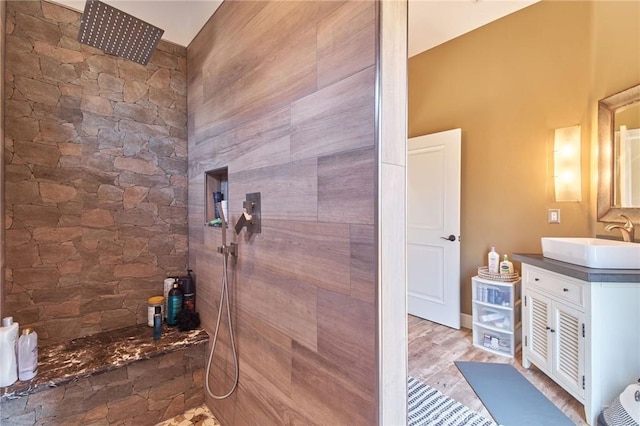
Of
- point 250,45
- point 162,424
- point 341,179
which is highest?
point 250,45

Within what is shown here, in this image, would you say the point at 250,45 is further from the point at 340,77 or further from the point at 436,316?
the point at 436,316

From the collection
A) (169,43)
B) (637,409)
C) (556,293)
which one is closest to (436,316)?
(556,293)

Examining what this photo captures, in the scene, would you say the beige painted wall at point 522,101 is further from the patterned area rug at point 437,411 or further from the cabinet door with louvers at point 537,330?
the patterned area rug at point 437,411

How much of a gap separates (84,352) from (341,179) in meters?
1.91

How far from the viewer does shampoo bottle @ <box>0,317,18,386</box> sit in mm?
1386

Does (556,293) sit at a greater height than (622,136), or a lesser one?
lesser

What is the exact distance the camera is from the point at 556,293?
1932mm

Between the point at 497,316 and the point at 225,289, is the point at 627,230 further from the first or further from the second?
the point at 225,289

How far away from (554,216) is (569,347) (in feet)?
3.58

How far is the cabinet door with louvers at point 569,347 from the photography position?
173 centimetres

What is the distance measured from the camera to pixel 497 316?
8.43 feet

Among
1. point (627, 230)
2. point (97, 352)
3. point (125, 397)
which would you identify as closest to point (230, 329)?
point (125, 397)

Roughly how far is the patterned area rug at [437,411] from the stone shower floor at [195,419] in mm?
1223

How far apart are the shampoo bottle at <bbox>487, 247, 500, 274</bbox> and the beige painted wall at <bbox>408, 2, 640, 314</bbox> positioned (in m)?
0.16
